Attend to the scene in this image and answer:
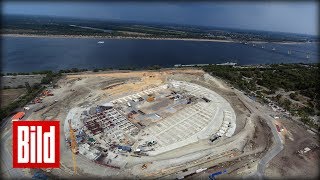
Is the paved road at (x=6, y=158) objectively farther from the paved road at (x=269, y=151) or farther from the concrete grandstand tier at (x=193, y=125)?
the paved road at (x=269, y=151)

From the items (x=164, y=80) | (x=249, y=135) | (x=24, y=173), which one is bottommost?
(x=24, y=173)

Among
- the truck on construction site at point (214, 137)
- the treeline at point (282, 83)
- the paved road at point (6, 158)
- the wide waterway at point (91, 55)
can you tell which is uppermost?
the wide waterway at point (91, 55)

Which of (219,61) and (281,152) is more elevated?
(219,61)

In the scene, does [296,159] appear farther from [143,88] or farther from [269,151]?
[143,88]

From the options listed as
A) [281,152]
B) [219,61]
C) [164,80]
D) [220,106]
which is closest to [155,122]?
[220,106]

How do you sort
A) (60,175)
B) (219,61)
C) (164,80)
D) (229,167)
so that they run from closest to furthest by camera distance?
(60,175)
(229,167)
(164,80)
(219,61)

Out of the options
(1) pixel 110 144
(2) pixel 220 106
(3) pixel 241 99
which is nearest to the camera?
(1) pixel 110 144

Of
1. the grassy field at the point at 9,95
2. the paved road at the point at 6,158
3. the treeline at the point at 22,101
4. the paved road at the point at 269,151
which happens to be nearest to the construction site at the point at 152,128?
the paved road at the point at 269,151

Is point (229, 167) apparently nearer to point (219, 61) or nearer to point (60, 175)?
point (60, 175)
